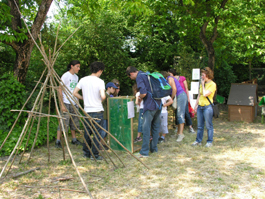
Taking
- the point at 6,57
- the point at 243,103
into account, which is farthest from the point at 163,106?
the point at 6,57

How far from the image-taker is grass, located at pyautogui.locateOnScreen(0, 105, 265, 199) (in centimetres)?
334

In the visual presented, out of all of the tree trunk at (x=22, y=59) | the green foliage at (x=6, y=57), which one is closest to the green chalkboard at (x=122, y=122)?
the tree trunk at (x=22, y=59)

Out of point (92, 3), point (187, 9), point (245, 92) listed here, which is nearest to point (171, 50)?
point (187, 9)

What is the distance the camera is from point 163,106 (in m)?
5.40

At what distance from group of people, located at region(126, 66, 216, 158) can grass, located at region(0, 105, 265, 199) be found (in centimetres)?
30

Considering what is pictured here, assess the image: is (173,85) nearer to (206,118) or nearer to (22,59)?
(206,118)

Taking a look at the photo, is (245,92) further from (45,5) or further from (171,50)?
(45,5)

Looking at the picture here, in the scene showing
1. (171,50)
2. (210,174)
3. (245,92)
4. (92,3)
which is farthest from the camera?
(171,50)

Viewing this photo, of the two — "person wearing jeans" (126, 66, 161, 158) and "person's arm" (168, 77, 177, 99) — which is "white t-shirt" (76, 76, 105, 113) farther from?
"person's arm" (168, 77, 177, 99)

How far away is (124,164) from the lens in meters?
4.33

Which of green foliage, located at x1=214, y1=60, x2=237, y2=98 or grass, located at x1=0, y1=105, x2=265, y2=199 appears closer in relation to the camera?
grass, located at x1=0, y1=105, x2=265, y2=199

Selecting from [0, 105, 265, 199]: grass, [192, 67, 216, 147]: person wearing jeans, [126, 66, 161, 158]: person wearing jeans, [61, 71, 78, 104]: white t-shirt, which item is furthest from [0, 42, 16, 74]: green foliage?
[192, 67, 216, 147]: person wearing jeans

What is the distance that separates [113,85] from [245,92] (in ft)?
16.2

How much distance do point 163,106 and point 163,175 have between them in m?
1.82
